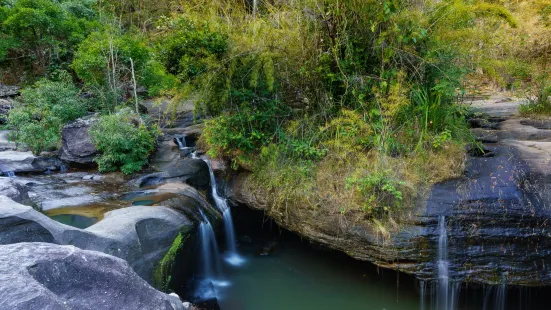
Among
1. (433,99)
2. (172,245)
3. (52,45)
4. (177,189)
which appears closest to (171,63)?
(177,189)

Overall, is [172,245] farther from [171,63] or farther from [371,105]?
[371,105]

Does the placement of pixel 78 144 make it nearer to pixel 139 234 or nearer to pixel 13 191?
pixel 13 191

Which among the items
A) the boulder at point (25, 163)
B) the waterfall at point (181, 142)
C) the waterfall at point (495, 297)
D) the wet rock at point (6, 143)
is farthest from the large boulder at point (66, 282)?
the wet rock at point (6, 143)

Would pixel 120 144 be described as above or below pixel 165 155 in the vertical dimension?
above

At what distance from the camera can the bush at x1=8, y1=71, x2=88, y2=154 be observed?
853cm

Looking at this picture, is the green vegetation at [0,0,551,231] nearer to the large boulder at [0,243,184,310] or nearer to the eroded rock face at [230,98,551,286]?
the eroded rock face at [230,98,551,286]

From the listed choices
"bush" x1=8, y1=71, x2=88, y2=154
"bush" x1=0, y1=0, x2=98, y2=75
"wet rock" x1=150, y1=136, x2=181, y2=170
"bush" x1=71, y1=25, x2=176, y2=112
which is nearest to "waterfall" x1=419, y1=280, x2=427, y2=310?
"wet rock" x1=150, y1=136, x2=181, y2=170

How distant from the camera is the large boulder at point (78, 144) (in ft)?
26.9

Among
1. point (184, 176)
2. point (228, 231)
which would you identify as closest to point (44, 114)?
point (184, 176)

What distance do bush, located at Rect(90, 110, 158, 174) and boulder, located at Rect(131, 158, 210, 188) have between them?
590 mm

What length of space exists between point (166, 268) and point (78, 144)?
4.60 metres

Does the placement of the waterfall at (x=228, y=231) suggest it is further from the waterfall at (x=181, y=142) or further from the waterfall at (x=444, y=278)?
the waterfall at (x=444, y=278)

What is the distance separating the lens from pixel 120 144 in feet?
25.1

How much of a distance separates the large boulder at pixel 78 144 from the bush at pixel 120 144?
0.29 meters
